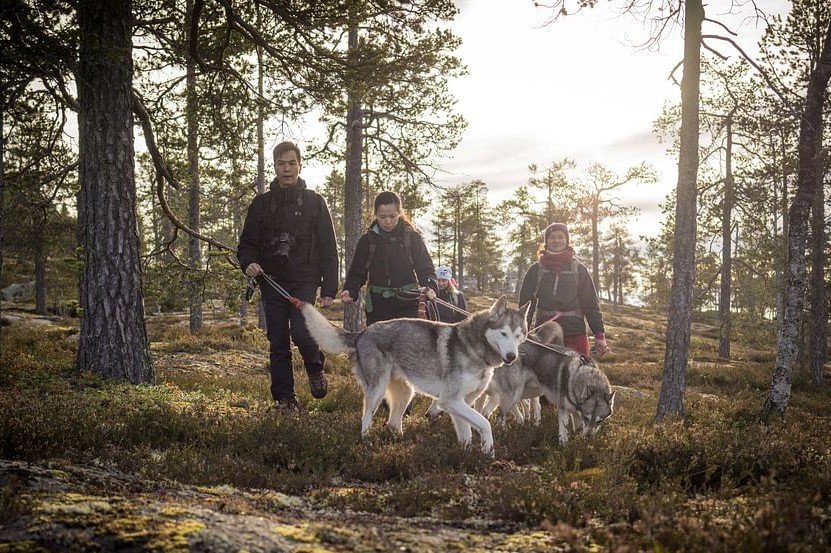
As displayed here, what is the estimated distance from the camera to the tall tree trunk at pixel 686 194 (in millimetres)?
8320

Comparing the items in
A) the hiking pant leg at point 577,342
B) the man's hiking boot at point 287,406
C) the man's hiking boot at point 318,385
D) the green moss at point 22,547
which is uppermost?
the hiking pant leg at point 577,342

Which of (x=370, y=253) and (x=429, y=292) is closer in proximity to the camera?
(x=429, y=292)

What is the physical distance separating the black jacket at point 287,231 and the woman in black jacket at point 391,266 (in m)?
0.60

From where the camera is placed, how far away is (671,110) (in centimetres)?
1889

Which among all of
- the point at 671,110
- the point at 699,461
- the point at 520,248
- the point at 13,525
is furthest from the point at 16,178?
the point at 520,248

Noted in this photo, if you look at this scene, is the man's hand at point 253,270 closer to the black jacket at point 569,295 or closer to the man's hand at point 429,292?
the man's hand at point 429,292

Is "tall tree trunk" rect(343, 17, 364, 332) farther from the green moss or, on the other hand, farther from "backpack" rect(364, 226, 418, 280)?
the green moss

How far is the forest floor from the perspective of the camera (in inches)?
113

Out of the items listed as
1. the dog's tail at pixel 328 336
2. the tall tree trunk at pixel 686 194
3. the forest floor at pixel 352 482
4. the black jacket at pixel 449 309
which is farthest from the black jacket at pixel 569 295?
the dog's tail at pixel 328 336

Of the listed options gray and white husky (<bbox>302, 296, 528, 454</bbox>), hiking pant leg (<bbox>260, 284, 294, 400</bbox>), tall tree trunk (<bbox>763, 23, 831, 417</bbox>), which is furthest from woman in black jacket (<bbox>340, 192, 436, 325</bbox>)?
tall tree trunk (<bbox>763, 23, 831, 417</bbox>)

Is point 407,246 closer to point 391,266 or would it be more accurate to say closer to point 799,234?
point 391,266

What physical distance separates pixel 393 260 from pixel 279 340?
199 cm

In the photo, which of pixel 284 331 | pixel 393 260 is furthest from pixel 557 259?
pixel 284 331

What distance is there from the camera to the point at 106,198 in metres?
7.50
